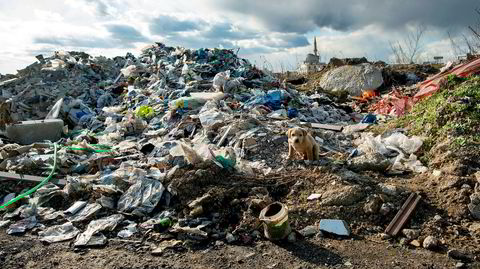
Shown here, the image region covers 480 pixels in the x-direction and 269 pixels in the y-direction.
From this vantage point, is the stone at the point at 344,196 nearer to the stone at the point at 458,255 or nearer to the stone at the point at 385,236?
the stone at the point at 385,236

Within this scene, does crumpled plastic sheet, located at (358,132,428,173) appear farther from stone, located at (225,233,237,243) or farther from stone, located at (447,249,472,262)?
stone, located at (225,233,237,243)

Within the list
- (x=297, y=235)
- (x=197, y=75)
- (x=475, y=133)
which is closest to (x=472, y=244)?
(x=297, y=235)

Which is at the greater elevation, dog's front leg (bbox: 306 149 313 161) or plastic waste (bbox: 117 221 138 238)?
dog's front leg (bbox: 306 149 313 161)

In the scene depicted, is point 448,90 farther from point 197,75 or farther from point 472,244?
point 197,75

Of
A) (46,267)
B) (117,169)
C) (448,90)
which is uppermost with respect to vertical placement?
(448,90)

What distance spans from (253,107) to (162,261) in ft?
14.6

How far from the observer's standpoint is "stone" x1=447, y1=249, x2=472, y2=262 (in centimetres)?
275

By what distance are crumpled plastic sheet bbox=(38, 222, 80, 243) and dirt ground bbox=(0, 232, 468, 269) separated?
95 mm

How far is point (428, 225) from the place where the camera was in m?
3.14

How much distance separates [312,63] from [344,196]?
1488 centimetres

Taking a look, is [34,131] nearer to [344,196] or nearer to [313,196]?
[313,196]

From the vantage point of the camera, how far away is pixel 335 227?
125 inches

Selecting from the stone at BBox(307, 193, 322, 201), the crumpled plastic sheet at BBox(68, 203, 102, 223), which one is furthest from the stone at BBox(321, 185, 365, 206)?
the crumpled plastic sheet at BBox(68, 203, 102, 223)

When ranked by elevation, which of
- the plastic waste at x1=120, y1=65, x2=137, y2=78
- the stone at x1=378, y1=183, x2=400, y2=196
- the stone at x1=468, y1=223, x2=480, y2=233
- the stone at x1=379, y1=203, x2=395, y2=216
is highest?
the plastic waste at x1=120, y1=65, x2=137, y2=78
